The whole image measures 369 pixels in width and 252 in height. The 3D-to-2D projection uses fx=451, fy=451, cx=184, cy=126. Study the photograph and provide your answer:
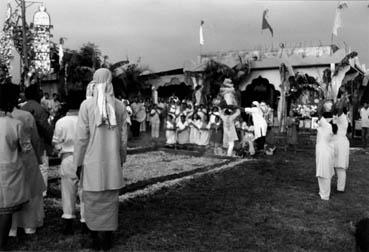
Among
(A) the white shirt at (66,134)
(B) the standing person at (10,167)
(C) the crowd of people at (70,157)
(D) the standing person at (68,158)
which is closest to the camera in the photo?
(B) the standing person at (10,167)

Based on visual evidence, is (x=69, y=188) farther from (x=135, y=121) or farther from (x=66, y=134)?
(x=135, y=121)

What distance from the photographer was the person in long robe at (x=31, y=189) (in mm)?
4953

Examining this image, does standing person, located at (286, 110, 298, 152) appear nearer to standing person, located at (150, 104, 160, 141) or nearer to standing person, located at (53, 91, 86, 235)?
standing person, located at (150, 104, 160, 141)

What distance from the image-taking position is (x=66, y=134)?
5523 mm

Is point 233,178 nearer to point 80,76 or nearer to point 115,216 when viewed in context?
point 115,216

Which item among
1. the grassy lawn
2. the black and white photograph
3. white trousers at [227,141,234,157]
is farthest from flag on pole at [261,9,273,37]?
the grassy lawn

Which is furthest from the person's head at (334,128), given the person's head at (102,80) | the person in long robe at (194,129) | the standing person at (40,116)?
the person in long robe at (194,129)

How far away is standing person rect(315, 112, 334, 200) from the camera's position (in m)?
8.05

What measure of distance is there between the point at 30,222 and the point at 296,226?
3421mm

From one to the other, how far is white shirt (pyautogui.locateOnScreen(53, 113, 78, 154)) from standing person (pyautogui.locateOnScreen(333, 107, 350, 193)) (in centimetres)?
523

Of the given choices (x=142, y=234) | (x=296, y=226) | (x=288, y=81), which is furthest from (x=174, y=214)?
(x=288, y=81)

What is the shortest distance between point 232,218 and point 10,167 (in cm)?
317

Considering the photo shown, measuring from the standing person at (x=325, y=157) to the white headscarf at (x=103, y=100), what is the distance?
4667 mm

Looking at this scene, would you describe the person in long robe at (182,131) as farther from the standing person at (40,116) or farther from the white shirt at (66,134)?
the white shirt at (66,134)
